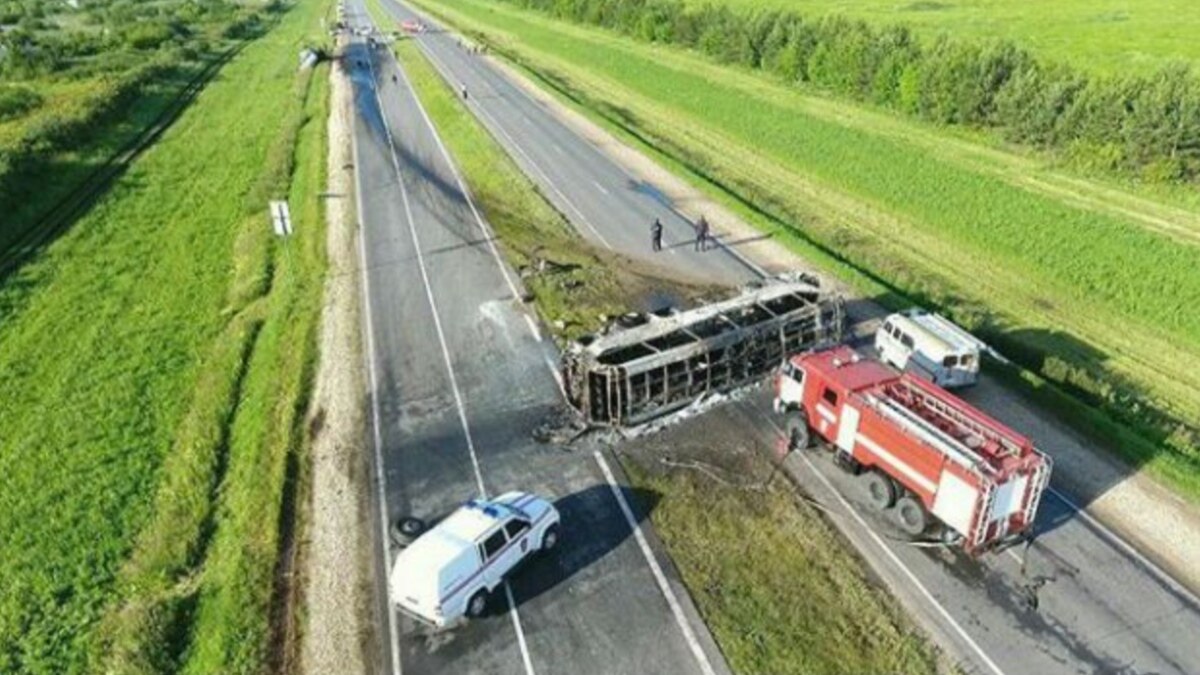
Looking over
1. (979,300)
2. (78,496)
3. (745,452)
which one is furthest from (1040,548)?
(78,496)

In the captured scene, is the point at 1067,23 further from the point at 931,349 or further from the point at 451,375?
the point at 451,375

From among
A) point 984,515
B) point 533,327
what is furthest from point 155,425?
point 984,515

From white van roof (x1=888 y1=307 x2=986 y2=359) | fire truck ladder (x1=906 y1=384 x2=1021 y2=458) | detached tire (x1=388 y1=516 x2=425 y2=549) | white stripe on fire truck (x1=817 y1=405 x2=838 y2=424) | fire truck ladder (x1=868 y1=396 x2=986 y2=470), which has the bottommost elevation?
detached tire (x1=388 y1=516 x2=425 y2=549)

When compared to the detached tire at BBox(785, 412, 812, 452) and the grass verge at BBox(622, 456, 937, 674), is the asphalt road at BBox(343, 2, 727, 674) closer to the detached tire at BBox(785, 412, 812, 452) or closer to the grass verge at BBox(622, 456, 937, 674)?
the grass verge at BBox(622, 456, 937, 674)

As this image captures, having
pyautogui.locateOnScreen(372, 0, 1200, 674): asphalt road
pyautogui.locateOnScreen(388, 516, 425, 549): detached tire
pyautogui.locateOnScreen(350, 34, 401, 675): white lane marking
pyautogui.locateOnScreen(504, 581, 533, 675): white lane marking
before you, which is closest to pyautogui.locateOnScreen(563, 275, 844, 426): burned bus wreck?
pyautogui.locateOnScreen(372, 0, 1200, 674): asphalt road

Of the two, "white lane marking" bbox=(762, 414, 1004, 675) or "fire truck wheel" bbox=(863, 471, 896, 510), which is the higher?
"fire truck wheel" bbox=(863, 471, 896, 510)

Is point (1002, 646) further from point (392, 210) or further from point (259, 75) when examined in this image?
point (259, 75)

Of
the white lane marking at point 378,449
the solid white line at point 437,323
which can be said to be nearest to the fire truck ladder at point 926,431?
the solid white line at point 437,323
